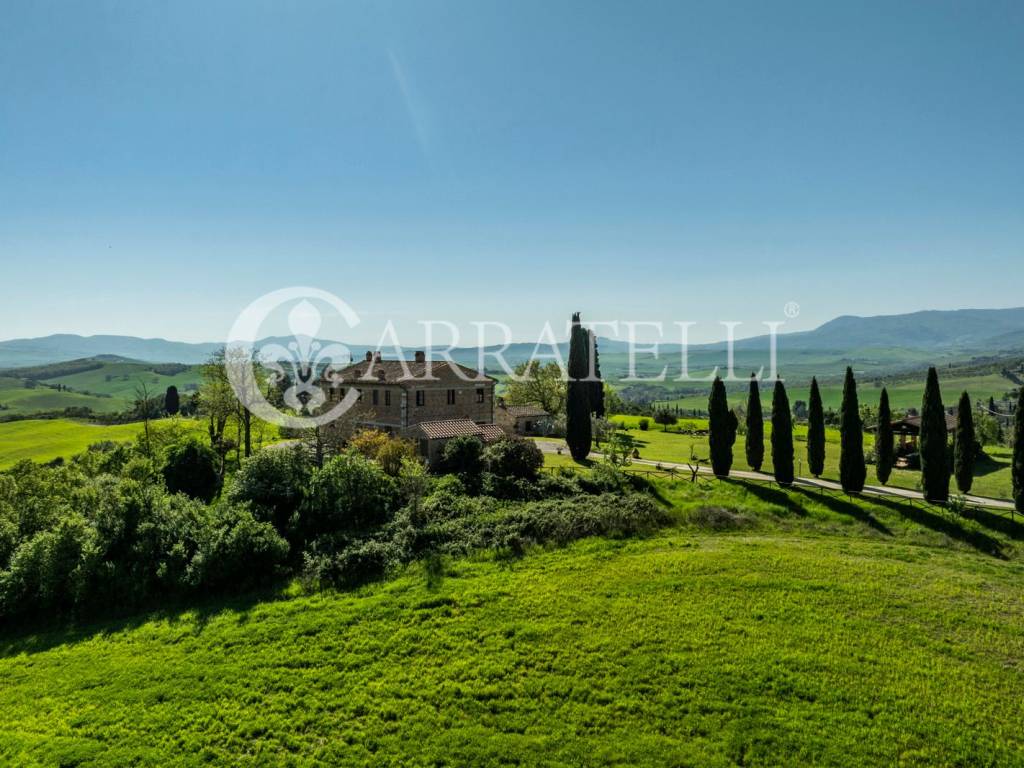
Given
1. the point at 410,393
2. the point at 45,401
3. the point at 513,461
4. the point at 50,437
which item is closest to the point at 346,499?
the point at 513,461

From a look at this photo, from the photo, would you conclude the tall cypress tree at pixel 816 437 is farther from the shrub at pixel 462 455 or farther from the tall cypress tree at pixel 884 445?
the shrub at pixel 462 455

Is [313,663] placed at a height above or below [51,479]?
below

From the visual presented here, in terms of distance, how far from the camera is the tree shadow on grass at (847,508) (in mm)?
25094

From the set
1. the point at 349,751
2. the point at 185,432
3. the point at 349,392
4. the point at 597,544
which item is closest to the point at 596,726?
the point at 349,751

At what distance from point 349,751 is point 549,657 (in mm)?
5273

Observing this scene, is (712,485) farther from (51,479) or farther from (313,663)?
(51,479)

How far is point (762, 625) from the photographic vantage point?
49.8 ft

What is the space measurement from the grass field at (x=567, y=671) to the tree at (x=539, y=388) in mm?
44984

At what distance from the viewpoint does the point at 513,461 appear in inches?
1231

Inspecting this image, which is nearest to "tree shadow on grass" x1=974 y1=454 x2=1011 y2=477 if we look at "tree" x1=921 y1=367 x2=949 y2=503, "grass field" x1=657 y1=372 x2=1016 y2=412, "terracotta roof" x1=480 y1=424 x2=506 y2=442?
"tree" x1=921 y1=367 x2=949 y2=503

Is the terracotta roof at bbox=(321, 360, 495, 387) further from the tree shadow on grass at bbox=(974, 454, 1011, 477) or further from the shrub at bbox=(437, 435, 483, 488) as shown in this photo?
the tree shadow on grass at bbox=(974, 454, 1011, 477)

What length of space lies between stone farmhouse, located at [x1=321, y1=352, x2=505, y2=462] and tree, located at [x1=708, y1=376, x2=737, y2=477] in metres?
14.7

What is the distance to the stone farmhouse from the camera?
3822 cm

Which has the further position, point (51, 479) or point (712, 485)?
point (712, 485)
